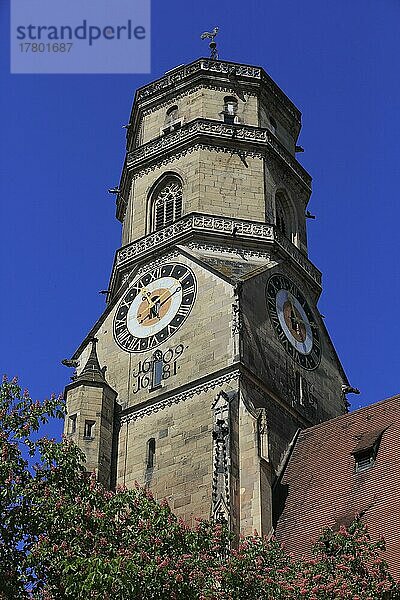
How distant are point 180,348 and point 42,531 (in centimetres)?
1007

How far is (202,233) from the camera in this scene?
27.7 m

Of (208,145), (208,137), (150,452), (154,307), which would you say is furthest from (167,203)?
(150,452)

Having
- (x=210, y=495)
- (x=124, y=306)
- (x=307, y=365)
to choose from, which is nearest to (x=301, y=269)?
(x=307, y=365)

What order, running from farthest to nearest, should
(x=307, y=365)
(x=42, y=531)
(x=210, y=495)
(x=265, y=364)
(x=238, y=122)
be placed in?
(x=238, y=122) → (x=307, y=365) → (x=265, y=364) → (x=210, y=495) → (x=42, y=531)

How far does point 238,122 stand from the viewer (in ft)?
100

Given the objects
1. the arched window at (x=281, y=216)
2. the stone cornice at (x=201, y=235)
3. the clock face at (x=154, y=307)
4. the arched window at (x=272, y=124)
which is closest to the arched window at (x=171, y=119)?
the arched window at (x=272, y=124)

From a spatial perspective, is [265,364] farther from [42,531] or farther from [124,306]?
[42,531]

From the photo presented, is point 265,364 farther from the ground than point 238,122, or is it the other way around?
point 238,122

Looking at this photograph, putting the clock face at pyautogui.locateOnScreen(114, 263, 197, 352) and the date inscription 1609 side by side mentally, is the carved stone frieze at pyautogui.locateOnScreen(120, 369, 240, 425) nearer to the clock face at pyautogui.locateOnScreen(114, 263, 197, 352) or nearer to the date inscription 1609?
the date inscription 1609

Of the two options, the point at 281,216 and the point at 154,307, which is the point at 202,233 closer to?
the point at 154,307

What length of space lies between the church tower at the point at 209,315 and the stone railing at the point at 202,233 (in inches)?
1.5

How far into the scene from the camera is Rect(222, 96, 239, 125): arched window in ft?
101

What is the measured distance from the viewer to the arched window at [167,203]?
1148 inches

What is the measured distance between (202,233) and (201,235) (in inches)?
2.1
